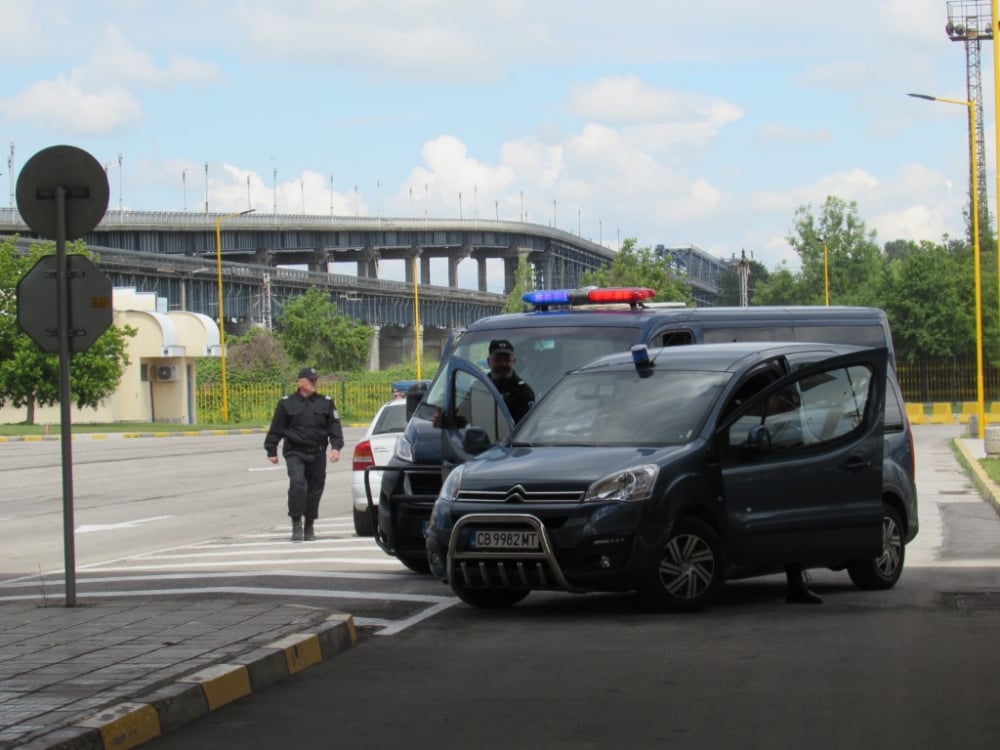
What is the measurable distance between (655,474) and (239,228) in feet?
330

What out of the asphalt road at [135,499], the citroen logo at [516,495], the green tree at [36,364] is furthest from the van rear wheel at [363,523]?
the green tree at [36,364]

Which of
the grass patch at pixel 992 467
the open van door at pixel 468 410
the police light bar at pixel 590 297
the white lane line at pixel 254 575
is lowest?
the grass patch at pixel 992 467

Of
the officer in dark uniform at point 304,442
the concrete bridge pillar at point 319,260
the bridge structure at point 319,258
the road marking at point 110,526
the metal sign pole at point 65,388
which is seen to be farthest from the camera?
the concrete bridge pillar at point 319,260

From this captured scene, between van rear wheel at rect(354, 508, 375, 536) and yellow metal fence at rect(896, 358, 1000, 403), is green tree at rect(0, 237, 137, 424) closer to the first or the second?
yellow metal fence at rect(896, 358, 1000, 403)

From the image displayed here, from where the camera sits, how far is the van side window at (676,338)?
47.0 ft

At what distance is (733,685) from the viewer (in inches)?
319

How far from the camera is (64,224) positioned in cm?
1132

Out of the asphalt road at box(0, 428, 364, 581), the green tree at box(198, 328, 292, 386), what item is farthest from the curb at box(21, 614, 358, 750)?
the green tree at box(198, 328, 292, 386)

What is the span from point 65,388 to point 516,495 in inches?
119

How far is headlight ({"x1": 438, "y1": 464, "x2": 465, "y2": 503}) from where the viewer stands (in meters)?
11.1

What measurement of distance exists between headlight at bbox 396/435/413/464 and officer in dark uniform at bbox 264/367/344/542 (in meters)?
4.99

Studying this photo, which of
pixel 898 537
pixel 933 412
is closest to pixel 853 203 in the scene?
pixel 933 412

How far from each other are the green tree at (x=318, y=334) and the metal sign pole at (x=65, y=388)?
3422 inches

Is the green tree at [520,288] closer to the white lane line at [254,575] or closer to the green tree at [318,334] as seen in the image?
the green tree at [318,334]
